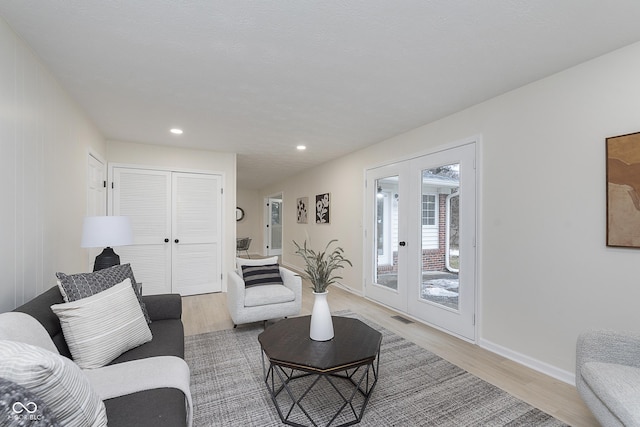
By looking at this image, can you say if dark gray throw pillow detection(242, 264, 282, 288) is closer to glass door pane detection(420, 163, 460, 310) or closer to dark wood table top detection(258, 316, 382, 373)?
dark wood table top detection(258, 316, 382, 373)

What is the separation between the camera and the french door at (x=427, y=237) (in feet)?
9.95

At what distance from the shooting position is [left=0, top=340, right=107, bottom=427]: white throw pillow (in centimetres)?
74

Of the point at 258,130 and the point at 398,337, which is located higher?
the point at 258,130

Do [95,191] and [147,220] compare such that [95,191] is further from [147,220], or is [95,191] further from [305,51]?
[305,51]

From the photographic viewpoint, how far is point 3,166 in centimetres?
164

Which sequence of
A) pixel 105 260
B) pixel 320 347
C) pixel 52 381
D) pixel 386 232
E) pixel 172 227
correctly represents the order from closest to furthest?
pixel 52 381 → pixel 320 347 → pixel 105 260 → pixel 386 232 → pixel 172 227

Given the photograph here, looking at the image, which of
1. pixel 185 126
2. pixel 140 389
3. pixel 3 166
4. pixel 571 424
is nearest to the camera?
pixel 140 389

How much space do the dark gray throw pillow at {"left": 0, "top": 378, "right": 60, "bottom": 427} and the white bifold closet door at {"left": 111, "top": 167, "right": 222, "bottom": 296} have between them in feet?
13.6

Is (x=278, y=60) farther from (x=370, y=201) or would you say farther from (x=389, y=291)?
(x=389, y=291)

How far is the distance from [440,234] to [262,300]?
2.11m

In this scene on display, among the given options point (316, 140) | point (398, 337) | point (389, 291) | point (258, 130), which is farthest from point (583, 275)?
point (258, 130)

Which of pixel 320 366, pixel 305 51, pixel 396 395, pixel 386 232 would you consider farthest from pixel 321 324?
pixel 386 232

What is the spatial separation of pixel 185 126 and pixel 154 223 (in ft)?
5.83

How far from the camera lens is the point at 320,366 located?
1.60 meters
